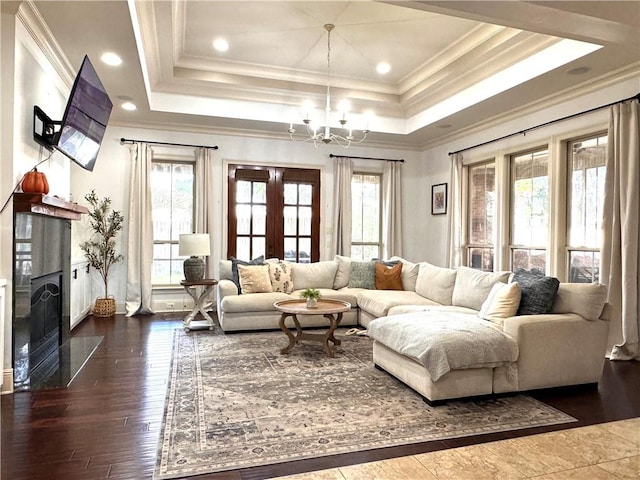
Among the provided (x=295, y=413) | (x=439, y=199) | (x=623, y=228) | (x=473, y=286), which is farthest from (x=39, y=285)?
(x=439, y=199)

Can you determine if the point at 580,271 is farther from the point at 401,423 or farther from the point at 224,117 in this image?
the point at 224,117

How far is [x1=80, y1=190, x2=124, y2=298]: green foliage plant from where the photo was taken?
19.7 feet

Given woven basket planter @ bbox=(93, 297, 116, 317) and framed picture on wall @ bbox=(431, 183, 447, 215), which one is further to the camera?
framed picture on wall @ bbox=(431, 183, 447, 215)

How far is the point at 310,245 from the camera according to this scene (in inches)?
282

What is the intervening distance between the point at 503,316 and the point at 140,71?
4.19 m

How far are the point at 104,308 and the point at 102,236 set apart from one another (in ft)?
3.36

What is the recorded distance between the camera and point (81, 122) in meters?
3.69

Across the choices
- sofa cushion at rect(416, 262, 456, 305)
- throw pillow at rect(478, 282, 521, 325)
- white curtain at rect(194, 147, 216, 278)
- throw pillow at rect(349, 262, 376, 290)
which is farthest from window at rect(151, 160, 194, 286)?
throw pillow at rect(478, 282, 521, 325)

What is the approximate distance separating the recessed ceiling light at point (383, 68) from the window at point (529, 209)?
2060mm

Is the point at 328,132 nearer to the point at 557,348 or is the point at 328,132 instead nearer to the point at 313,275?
the point at 313,275

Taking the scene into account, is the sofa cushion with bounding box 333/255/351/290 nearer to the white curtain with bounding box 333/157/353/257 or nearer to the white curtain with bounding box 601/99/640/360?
the white curtain with bounding box 333/157/353/257

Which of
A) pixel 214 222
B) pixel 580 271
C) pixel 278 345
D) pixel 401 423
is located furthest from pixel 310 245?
pixel 401 423

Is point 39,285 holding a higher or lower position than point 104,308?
higher

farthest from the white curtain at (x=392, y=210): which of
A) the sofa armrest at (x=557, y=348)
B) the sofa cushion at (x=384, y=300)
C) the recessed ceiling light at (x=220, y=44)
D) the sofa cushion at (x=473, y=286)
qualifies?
the sofa armrest at (x=557, y=348)
